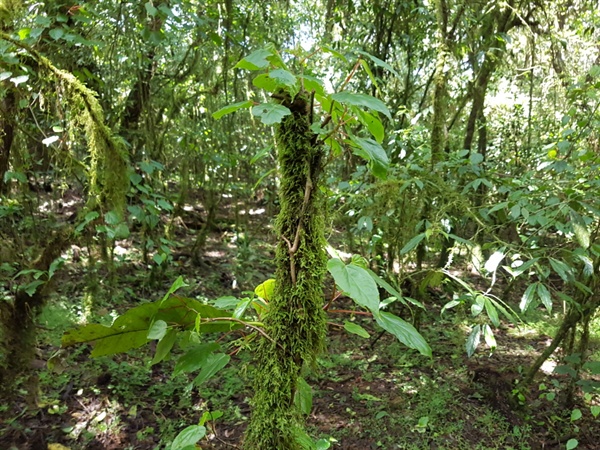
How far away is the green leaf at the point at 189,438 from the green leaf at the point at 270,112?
2.02 feet

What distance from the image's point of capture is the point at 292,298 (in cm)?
85

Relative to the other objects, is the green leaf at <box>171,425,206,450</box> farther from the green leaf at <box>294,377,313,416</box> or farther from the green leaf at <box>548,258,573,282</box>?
the green leaf at <box>548,258,573,282</box>

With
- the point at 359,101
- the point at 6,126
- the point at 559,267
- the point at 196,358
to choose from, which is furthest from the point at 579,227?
the point at 6,126

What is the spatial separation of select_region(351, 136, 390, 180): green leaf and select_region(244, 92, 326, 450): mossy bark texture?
3.6 inches

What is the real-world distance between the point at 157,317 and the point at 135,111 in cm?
373

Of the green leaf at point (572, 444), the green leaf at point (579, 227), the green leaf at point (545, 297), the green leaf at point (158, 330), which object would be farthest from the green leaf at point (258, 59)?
the green leaf at point (572, 444)

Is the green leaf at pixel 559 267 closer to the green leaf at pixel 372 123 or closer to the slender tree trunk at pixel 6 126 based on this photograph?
the green leaf at pixel 372 123

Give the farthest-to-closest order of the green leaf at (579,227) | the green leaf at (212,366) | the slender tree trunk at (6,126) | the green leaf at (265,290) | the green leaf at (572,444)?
the green leaf at (572,444) → the slender tree trunk at (6,126) → the green leaf at (579,227) → the green leaf at (265,290) → the green leaf at (212,366)

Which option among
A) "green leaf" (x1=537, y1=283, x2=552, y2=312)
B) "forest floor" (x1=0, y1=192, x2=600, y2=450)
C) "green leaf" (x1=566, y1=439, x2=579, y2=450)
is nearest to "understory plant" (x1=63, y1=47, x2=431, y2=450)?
"green leaf" (x1=537, y1=283, x2=552, y2=312)

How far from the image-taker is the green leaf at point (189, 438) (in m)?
0.77

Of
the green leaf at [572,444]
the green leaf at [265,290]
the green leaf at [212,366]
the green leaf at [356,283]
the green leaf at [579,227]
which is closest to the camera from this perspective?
the green leaf at [356,283]

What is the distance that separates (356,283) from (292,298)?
17 centimetres

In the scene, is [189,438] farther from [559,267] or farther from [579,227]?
[579,227]

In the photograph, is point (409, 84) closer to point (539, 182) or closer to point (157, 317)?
point (539, 182)
